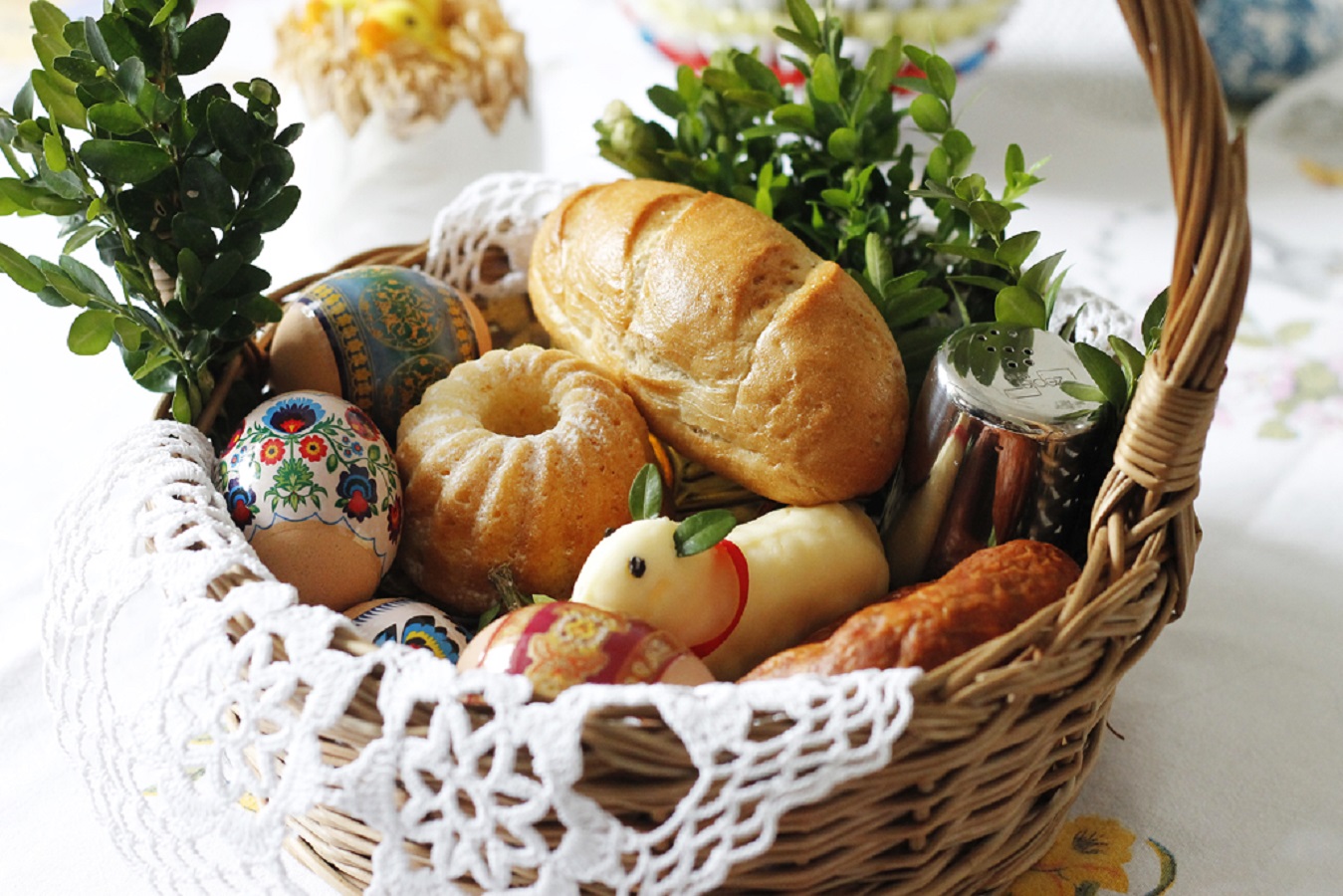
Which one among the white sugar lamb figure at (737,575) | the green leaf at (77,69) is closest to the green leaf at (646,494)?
the white sugar lamb figure at (737,575)

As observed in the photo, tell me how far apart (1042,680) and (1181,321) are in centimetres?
21

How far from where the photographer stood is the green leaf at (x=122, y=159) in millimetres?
757

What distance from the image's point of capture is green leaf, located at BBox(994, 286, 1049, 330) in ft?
2.84

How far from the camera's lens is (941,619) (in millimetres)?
685

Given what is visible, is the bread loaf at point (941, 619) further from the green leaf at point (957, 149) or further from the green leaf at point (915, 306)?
the green leaf at point (957, 149)

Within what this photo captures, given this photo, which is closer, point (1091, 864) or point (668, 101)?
point (1091, 864)

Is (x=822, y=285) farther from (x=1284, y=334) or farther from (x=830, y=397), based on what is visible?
(x=1284, y=334)

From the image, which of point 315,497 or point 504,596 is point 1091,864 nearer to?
point 504,596

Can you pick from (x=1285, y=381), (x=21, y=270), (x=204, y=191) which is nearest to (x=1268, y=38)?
(x=1285, y=381)

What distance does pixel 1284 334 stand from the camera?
4.37 feet

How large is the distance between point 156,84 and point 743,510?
0.55 metres

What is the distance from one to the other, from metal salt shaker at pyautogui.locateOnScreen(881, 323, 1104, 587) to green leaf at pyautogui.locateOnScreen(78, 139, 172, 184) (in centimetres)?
56

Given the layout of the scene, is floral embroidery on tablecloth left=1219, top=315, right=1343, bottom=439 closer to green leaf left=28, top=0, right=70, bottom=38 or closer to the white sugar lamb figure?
the white sugar lamb figure

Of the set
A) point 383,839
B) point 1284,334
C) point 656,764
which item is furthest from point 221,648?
point 1284,334
